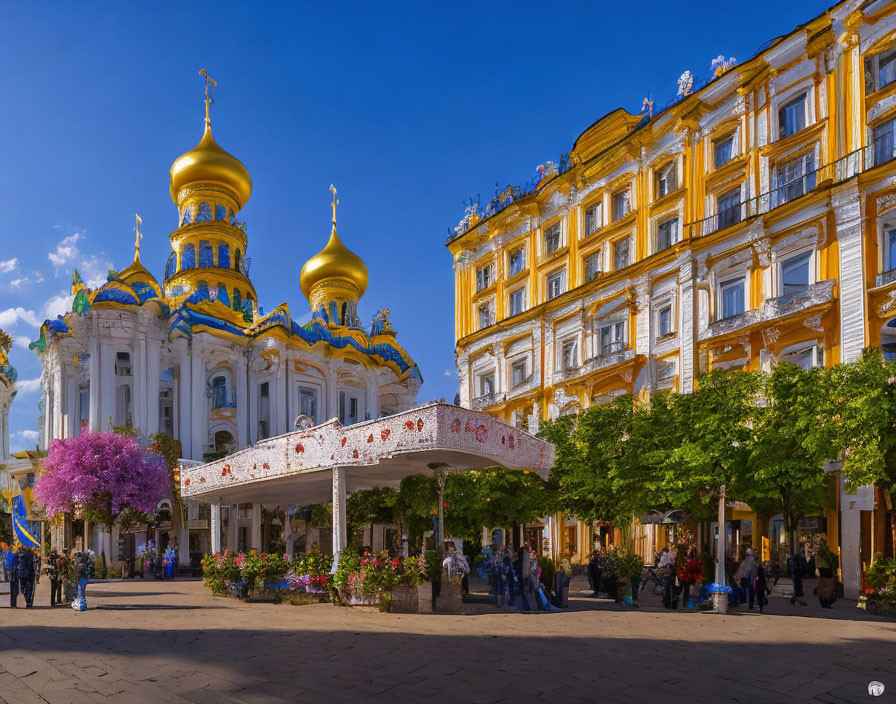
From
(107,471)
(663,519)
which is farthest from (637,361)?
(107,471)

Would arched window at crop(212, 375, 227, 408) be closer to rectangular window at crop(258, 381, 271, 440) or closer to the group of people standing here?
rectangular window at crop(258, 381, 271, 440)

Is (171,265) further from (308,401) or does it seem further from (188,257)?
(308,401)

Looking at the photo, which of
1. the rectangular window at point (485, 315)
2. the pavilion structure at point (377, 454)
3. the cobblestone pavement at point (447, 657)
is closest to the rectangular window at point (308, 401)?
the rectangular window at point (485, 315)

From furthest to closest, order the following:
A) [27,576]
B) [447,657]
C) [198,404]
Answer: [198,404], [27,576], [447,657]

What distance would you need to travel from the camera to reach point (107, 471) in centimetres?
4153

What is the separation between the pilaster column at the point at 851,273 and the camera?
2748 centimetres

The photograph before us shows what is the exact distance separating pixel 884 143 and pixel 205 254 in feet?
141

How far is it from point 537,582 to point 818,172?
1779cm

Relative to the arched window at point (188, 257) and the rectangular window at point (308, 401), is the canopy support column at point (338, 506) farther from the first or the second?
the arched window at point (188, 257)

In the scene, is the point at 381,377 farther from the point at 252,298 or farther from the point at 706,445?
the point at 706,445

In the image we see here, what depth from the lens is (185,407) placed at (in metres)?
49.8

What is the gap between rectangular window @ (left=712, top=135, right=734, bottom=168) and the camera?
1323 inches

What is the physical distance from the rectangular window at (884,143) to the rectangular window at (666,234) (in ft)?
28.9

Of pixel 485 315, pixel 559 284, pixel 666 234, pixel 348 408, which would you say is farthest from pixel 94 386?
pixel 666 234
